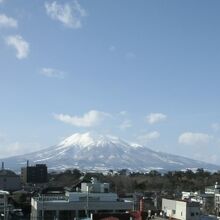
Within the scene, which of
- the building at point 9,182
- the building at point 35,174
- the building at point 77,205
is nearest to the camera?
the building at point 77,205

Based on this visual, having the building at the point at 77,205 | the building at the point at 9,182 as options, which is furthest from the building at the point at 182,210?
the building at the point at 9,182

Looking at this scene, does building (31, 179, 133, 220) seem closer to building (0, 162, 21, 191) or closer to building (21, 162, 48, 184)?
building (0, 162, 21, 191)

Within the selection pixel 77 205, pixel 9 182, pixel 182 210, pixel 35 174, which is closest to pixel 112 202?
pixel 77 205

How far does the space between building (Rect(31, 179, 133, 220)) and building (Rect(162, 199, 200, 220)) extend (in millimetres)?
2595

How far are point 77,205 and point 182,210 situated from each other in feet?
22.4

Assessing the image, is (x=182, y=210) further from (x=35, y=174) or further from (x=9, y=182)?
(x=35, y=174)

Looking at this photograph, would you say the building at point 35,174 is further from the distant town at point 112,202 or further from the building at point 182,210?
the building at point 182,210

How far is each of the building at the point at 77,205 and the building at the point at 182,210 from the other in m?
2.60

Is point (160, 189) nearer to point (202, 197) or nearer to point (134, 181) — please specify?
point (134, 181)

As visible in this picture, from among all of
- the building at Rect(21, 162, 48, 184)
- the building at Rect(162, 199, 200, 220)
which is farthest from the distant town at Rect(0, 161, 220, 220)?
the building at Rect(21, 162, 48, 184)

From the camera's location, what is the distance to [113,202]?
124 feet

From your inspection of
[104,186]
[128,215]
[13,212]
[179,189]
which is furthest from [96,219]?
[179,189]

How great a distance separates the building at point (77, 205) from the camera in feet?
119

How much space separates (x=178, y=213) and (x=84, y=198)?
6.33m
